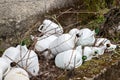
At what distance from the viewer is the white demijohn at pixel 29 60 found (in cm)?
409

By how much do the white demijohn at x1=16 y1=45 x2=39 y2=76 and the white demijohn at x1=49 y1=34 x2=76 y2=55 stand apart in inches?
15.6

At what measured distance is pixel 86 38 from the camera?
4793 millimetres

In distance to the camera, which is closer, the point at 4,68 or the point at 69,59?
the point at 4,68

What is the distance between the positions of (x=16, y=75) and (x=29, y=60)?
37 centimetres

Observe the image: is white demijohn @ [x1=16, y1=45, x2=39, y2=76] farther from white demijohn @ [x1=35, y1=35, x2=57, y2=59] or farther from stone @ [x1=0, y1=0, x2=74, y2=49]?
stone @ [x1=0, y1=0, x2=74, y2=49]

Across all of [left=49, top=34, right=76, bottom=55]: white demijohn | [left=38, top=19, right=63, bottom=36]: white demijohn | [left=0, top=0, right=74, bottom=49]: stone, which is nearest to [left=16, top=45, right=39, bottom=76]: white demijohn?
[left=49, top=34, right=76, bottom=55]: white demijohn

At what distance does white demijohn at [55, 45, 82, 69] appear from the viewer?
171 inches

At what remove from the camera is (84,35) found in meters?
4.81

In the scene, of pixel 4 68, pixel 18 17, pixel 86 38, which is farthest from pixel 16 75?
pixel 86 38

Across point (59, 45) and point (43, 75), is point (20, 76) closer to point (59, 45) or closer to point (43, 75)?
point (43, 75)

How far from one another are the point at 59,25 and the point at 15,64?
46.5 inches

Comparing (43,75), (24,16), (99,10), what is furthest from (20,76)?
(99,10)

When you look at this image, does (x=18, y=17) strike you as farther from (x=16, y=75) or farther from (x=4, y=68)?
(x=16, y=75)

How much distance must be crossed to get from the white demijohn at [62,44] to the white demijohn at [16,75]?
0.77 m
